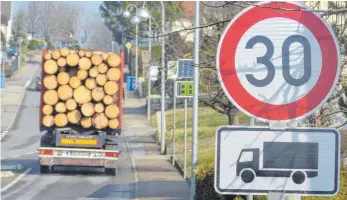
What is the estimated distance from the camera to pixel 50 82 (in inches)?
985

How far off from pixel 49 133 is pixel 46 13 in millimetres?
50515

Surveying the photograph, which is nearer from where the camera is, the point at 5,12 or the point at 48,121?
the point at 48,121

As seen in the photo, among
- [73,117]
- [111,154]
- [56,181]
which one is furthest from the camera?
[73,117]

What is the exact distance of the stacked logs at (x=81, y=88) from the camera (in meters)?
24.9

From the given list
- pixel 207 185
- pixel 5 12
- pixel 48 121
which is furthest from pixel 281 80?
pixel 5 12

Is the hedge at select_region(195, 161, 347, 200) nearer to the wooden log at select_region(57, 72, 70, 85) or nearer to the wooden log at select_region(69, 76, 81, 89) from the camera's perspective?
the wooden log at select_region(69, 76, 81, 89)

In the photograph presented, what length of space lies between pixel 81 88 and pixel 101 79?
68 centimetres

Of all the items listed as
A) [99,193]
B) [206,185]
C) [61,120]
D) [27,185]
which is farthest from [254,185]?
[61,120]

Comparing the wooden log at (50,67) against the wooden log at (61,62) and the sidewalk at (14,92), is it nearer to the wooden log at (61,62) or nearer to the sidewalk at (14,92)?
the wooden log at (61,62)

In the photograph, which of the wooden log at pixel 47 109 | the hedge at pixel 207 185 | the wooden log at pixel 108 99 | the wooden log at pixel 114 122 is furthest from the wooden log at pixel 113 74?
the hedge at pixel 207 185

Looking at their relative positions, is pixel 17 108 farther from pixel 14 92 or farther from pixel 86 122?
pixel 86 122

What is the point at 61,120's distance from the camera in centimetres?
2489

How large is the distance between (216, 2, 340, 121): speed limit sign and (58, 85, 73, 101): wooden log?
21.8 m

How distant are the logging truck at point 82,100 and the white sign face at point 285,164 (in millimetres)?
21362
